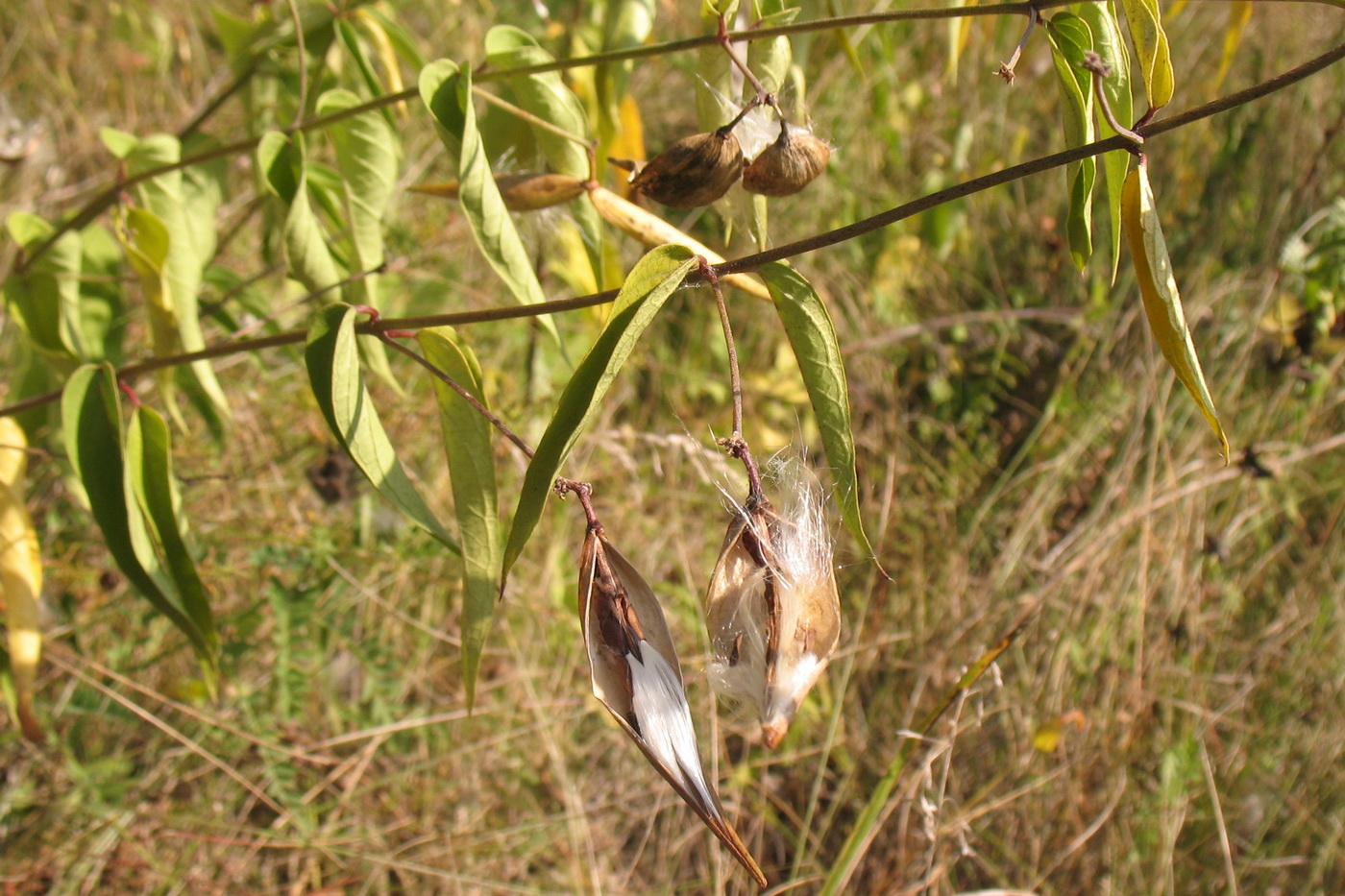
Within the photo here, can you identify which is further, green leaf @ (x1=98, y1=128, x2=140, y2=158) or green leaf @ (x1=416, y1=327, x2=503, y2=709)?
green leaf @ (x1=98, y1=128, x2=140, y2=158)

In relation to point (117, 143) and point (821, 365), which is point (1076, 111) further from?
point (117, 143)

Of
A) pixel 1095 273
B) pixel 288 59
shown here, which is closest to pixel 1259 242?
pixel 1095 273

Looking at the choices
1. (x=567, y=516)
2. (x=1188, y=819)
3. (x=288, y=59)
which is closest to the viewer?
(x=288, y=59)

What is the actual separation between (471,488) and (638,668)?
197mm

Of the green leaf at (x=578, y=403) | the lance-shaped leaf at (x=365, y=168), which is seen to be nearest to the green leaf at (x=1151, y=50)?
the green leaf at (x=578, y=403)

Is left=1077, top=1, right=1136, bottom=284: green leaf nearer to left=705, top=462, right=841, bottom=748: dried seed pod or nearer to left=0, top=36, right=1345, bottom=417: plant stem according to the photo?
left=0, top=36, right=1345, bottom=417: plant stem

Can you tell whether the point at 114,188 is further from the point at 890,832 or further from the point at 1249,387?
the point at 1249,387

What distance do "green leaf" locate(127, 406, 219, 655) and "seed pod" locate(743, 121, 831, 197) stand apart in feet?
1.67

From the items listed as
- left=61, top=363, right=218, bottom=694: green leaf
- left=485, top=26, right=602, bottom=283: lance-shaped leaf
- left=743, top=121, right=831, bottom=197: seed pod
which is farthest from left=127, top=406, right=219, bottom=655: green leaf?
left=743, top=121, right=831, bottom=197: seed pod

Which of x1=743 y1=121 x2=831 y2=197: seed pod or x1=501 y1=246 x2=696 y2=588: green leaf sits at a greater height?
x1=743 y1=121 x2=831 y2=197: seed pod

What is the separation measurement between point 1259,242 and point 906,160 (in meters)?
0.79

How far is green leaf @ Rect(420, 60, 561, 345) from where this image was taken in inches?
27.1

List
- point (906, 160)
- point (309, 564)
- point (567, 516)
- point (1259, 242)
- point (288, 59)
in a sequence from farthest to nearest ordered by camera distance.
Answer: point (906, 160) → point (1259, 242) → point (567, 516) → point (309, 564) → point (288, 59)

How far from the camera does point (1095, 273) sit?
2227mm
